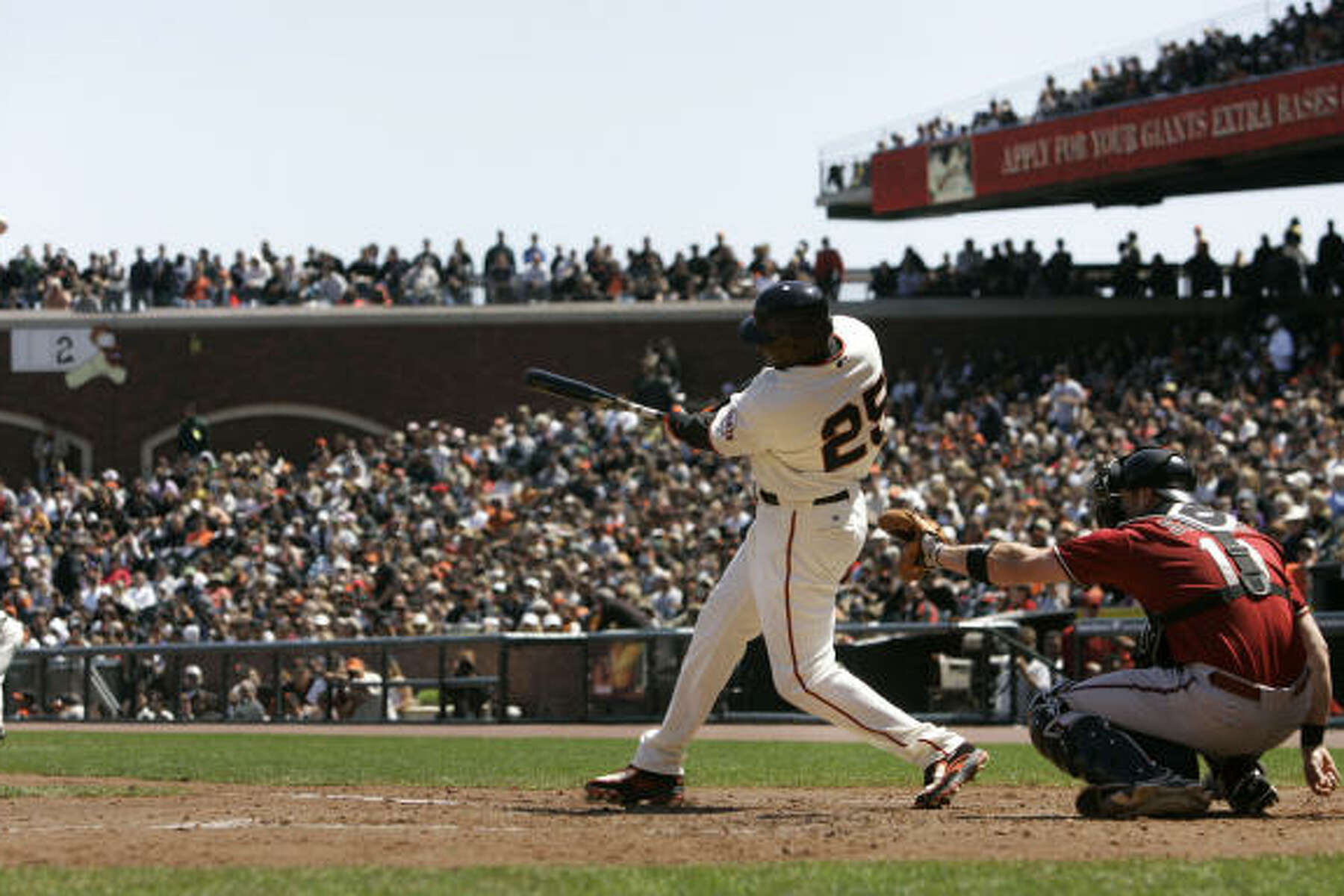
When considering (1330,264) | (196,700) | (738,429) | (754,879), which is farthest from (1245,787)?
(1330,264)

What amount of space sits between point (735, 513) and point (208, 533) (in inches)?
442

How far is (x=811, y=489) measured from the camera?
8.31 m

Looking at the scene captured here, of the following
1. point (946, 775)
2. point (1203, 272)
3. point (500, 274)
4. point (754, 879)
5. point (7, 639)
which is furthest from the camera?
point (500, 274)

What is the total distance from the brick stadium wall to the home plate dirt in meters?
33.8

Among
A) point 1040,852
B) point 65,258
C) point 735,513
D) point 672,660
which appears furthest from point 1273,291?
point 1040,852

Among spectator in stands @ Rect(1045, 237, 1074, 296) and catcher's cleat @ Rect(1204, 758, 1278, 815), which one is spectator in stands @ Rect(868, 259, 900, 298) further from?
catcher's cleat @ Rect(1204, 758, 1278, 815)

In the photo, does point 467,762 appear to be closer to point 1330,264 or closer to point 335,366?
point 1330,264

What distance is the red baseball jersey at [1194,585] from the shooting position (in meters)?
7.84

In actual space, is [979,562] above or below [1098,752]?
above

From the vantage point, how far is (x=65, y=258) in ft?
150

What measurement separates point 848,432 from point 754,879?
8.30 feet

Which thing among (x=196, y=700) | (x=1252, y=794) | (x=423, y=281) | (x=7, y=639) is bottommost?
(x=196, y=700)

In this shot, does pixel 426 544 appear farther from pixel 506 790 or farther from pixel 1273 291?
pixel 506 790

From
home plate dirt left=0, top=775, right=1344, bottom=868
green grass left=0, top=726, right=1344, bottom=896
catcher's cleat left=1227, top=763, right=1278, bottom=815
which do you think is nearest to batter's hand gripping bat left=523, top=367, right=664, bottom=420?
home plate dirt left=0, top=775, right=1344, bottom=868
